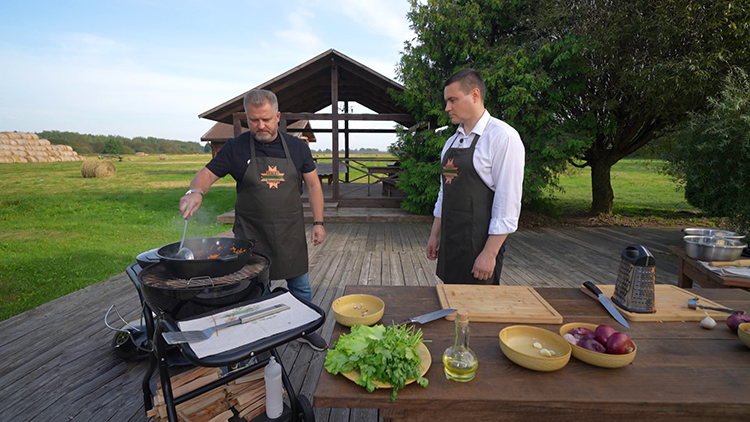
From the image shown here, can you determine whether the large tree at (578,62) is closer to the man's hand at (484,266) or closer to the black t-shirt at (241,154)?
the black t-shirt at (241,154)

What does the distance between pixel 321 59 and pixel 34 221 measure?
829cm

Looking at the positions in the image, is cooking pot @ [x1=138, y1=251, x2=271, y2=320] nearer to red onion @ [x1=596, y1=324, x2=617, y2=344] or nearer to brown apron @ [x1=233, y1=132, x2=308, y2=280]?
brown apron @ [x1=233, y1=132, x2=308, y2=280]

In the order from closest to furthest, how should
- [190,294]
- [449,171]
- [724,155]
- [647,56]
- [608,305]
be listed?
[190,294] < [608,305] < [449,171] < [724,155] < [647,56]

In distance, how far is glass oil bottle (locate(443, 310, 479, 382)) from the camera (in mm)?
1133

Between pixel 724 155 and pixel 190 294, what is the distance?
22.3 ft

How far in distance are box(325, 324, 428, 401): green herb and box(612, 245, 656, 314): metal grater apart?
3.49 ft

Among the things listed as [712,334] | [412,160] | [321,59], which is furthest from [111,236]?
[712,334]

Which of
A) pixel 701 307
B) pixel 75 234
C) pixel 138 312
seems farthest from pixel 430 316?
pixel 75 234

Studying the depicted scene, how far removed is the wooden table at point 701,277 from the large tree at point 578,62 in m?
4.48

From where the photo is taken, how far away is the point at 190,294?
5.13ft

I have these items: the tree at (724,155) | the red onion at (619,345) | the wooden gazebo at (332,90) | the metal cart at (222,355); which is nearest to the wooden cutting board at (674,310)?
the red onion at (619,345)

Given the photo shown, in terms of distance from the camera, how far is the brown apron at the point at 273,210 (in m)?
2.59

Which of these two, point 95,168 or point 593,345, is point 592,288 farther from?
point 95,168

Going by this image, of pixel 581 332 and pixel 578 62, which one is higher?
pixel 578 62
